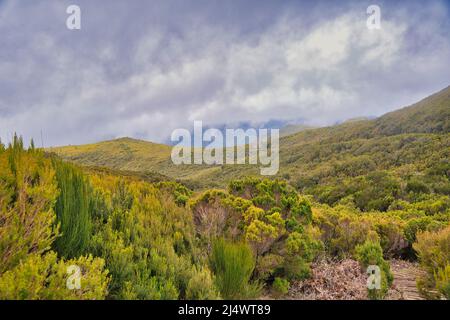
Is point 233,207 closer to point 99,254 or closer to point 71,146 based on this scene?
point 99,254

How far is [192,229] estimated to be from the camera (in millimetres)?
6699

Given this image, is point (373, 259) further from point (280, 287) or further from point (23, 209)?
point (23, 209)

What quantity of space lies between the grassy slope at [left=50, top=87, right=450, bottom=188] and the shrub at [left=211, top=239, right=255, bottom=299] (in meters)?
4.84

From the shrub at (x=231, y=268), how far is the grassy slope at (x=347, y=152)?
484 cm

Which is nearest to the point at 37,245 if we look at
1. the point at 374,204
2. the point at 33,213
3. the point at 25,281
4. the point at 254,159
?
the point at 33,213

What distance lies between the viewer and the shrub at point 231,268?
485 cm

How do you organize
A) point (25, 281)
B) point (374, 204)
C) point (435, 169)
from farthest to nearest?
point (435, 169) < point (374, 204) < point (25, 281)

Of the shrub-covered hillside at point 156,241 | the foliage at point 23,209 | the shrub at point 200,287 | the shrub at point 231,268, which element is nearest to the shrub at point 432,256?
the shrub-covered hillside at point 156,241

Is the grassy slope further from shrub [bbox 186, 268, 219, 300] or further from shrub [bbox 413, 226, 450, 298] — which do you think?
shrub [bbox 413, 226, 450, 298]

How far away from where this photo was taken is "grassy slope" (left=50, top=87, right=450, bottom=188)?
4367cm

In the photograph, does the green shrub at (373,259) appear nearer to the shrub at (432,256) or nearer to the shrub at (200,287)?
the shrub at (432,256)

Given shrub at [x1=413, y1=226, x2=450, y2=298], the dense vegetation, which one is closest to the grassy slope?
the dense vegetation

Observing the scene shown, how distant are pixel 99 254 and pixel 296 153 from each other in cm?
7397
